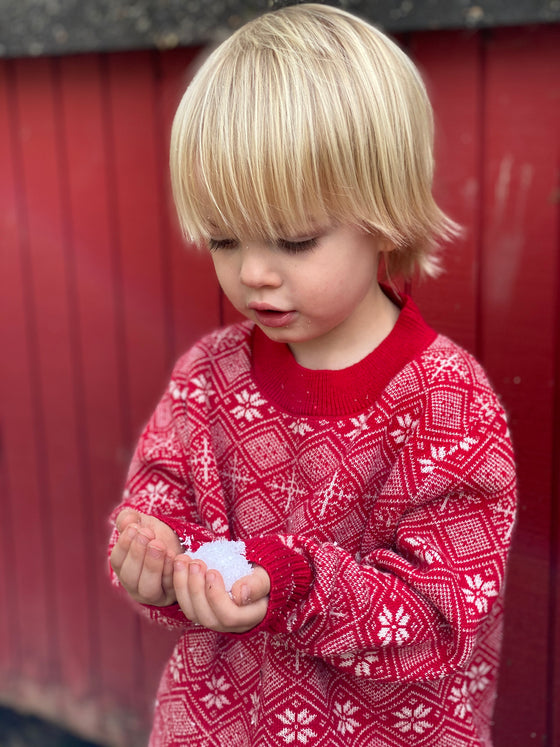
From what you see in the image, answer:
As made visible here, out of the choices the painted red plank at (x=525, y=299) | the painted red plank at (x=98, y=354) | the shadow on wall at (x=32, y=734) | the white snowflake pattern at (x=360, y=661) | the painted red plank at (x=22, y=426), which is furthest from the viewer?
the shadow on wall at (x=32, y=734)

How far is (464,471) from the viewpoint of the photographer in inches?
37.6

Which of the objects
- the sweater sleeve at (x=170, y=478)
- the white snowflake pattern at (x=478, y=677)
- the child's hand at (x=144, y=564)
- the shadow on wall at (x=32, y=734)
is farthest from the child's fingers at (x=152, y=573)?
the shadow on wall at (x=32, y=734)

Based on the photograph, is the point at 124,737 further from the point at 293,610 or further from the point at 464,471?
the point at 464,471

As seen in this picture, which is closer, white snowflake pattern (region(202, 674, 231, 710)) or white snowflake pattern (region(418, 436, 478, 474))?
white snowflake pattern (region(418, 436, 478, 474))

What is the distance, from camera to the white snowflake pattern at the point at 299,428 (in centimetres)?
103

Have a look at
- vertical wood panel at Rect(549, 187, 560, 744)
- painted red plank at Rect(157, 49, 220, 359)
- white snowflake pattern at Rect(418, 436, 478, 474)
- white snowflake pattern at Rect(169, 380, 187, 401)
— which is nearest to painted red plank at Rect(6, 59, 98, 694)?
painted red plank at Rect(157, 49, 220, 359)

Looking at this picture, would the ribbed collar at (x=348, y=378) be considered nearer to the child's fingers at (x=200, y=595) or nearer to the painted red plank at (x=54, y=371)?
the child's fingers at (x=200, y=595)

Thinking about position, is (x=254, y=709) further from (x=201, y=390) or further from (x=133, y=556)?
(x=201, y=390)

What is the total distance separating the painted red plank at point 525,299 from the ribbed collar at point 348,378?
35cm

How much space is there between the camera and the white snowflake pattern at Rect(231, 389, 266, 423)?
1.08 metres

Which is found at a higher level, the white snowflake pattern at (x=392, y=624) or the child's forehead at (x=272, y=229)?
the child's forehead at (x=272, y=229)

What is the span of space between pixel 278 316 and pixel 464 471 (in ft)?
0.88

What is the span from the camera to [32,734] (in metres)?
2.17

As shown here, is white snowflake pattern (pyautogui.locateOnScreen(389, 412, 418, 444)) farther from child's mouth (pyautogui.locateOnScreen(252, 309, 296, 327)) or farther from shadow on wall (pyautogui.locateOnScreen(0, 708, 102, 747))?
shadow on wall (pyautogui.locateOnScreen(0, 708, 102, 747))
